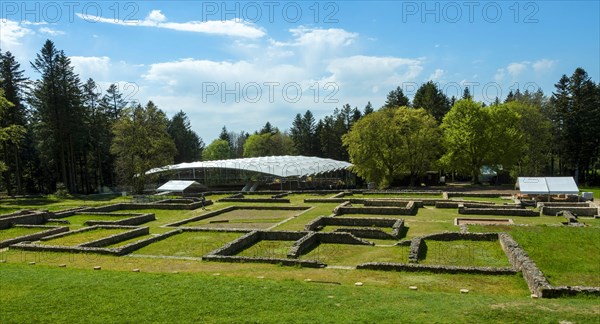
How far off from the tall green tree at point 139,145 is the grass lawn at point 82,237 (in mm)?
26402

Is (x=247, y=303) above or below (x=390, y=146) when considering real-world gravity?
below

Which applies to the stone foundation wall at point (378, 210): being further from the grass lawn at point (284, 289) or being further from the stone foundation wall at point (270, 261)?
the stone foundation wall at point (270, 261)

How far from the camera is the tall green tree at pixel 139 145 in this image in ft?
152

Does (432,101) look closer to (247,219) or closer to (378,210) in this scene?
(378,210)

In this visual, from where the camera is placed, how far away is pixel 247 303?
8.70 metres

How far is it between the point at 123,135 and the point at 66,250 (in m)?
32.9

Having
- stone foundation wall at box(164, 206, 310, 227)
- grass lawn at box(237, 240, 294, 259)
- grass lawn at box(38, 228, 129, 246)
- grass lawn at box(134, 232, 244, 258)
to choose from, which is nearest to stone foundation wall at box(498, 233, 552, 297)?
grass lawn at box(237, 240, 294, 259)

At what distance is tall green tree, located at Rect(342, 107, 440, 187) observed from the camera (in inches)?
1766

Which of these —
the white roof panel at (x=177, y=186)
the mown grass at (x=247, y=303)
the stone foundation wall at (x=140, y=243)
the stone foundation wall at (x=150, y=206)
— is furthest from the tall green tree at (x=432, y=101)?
the mown grass at (x=247, y=303)

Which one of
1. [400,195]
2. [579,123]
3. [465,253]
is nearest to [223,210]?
[400,195]

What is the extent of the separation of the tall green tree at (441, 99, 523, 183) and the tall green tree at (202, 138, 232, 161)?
182 feet

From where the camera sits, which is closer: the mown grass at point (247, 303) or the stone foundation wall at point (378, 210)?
the mown grass at point (247, 303)

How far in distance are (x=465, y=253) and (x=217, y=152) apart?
80700 mm

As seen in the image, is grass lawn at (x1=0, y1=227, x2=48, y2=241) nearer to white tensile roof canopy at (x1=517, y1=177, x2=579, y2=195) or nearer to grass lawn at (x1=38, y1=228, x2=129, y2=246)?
grass lawn at (x1=38, y1=228, x2=129, y2=246)
